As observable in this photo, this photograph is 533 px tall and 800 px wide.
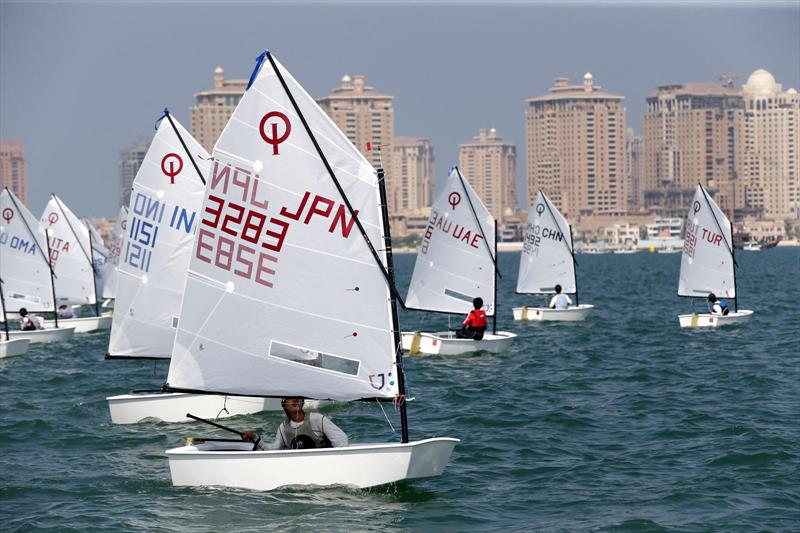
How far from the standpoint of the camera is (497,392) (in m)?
27.1

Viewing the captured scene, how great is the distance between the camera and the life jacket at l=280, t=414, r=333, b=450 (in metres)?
16.4

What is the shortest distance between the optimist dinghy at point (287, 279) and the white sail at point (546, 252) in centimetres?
3299

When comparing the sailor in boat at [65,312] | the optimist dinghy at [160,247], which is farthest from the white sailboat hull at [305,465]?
the sailor in boat at [65,312]

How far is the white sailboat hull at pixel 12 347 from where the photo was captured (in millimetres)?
34375

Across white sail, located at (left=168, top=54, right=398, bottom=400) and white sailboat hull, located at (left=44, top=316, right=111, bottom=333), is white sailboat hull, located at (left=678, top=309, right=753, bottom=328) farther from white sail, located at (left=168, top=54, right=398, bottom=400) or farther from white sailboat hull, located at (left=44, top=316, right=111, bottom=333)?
white sail, located at (left=168, top=54, right=398, bottom=400)

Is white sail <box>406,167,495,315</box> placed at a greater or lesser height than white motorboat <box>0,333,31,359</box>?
greater

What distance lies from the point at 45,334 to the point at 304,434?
25.1m

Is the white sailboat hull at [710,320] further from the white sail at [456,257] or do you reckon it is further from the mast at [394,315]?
the mast at [394,315]

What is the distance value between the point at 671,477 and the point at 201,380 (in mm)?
6661

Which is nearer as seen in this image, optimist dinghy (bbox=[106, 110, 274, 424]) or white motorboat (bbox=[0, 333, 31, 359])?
optimist dinghy (bbox=[106, 110, 274, 424])

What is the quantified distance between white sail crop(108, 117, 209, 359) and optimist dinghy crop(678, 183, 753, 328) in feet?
83.2

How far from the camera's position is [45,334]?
129 ft

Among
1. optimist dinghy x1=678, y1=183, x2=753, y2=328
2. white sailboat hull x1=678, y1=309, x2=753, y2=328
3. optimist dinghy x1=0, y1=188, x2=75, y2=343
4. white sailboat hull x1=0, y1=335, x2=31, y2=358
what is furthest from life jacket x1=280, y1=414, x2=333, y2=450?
optimist dinghy x1=678, y1=183, x2=753, y2=328

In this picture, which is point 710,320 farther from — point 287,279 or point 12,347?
point 287,279
